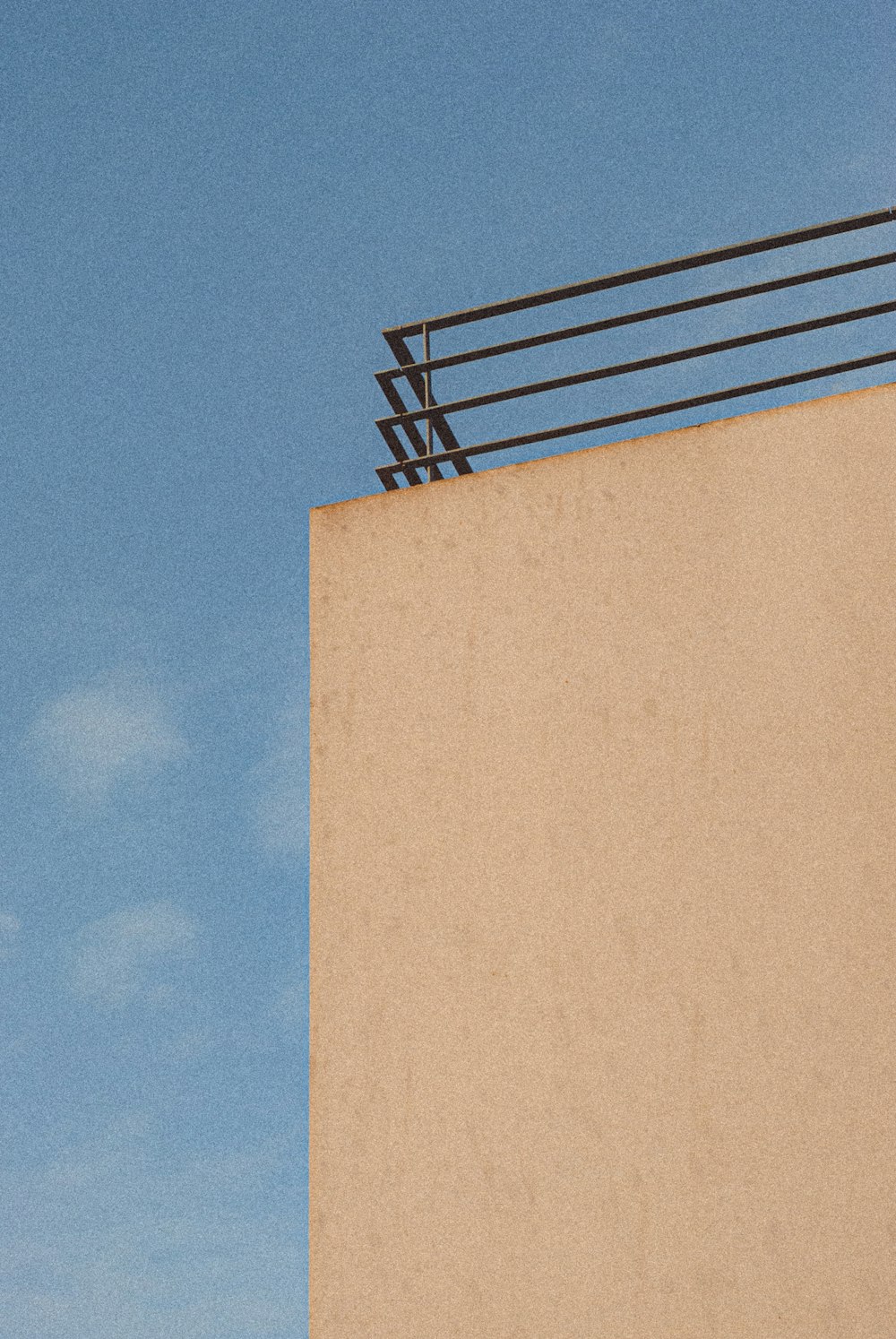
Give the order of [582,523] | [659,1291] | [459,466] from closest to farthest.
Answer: [659,1291], [582,523], [459,466]

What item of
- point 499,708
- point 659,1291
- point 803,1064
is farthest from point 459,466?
point 659,1291

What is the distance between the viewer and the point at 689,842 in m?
4.12

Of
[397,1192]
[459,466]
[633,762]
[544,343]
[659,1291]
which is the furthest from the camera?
[459,466]

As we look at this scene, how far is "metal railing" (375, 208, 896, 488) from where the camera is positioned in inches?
189

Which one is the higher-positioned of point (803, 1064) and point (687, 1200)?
point (803, 1064)

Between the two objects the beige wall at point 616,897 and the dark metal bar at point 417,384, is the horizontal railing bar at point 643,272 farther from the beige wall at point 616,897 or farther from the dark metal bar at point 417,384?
the beige wall at point 616,897

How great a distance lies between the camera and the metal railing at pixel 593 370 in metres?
4.80

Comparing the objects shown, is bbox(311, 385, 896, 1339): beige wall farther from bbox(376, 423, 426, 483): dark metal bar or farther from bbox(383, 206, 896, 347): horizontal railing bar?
bbox(383, 206, 896, 347): horizontal railing bar

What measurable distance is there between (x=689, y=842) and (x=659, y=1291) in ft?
4.50

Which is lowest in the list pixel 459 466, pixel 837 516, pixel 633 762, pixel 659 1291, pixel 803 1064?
pixel 659 1291

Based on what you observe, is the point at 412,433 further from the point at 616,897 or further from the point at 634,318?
the point at 616,897

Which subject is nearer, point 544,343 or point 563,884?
point 563,884

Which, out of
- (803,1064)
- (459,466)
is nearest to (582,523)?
(459,466)

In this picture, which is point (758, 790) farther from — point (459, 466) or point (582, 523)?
point (459, 466)
